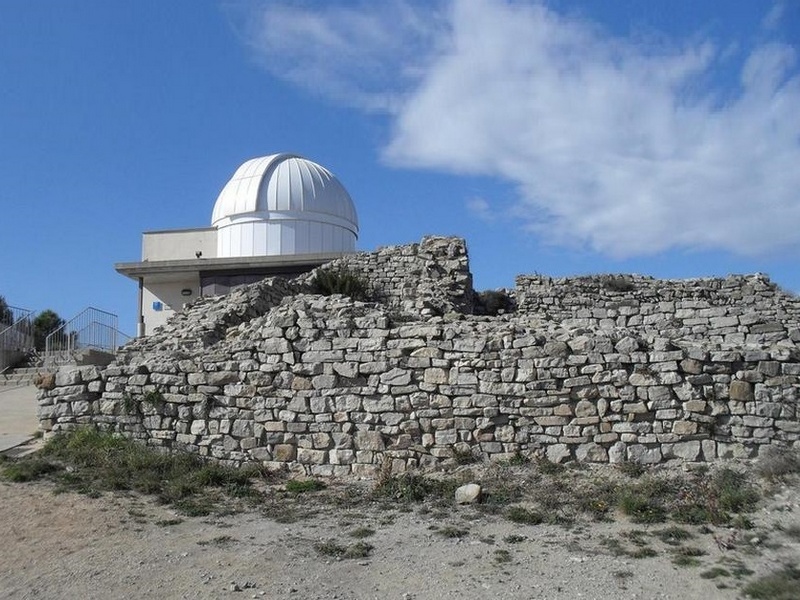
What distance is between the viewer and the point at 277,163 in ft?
96.2

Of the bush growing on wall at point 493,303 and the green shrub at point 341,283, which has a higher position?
the green shrub at point 341,283

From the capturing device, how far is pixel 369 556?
726 cm

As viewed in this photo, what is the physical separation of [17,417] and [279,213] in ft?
47.7

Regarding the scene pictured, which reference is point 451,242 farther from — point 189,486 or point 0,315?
point 0,315

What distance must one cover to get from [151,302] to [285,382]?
1555cm

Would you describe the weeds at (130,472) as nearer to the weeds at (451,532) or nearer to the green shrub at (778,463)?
the weeds at (451,532)

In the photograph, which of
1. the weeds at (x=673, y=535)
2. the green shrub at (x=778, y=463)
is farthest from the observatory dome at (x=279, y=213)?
the weeds at (x=673, y=535)

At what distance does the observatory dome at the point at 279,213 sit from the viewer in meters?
27.6

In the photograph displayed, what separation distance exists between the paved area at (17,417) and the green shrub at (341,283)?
6760mm

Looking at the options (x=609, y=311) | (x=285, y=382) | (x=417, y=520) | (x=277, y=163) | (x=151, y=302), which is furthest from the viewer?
(x=277, y=163)

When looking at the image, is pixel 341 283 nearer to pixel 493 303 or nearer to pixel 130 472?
pixel 493 303

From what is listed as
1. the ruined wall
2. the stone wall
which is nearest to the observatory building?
the ruined wall

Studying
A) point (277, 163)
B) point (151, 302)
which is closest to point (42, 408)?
point (151, 302)

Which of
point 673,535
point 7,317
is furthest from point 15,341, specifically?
point 673,535
